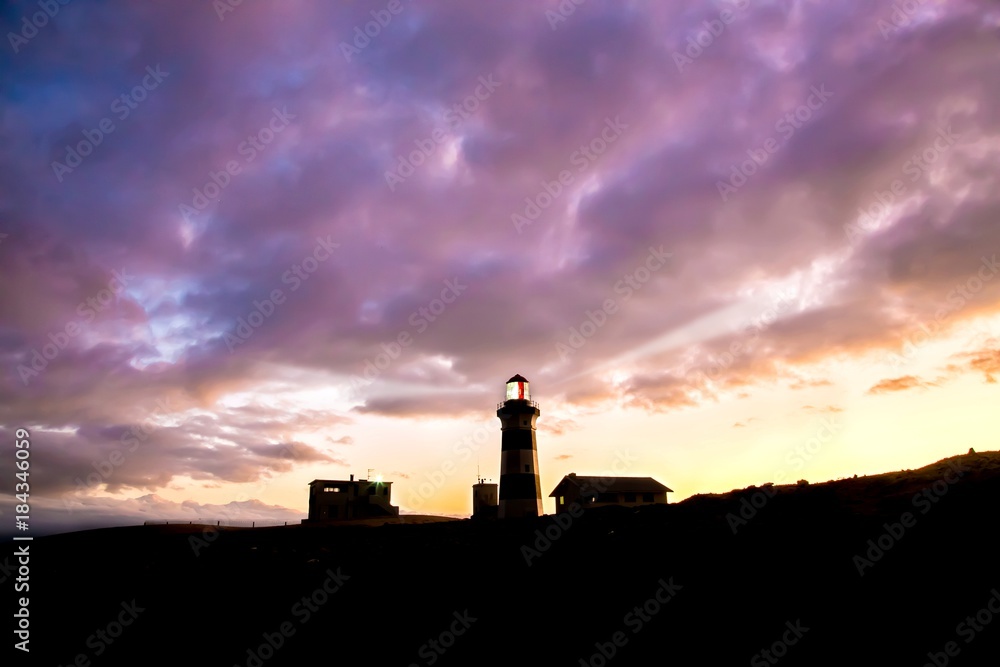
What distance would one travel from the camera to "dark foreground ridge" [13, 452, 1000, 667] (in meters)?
13.5

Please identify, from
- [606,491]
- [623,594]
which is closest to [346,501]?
[606,491]

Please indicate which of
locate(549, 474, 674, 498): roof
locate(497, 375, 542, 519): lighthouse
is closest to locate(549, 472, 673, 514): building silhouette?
locate(549, 474, 674, 498): roof

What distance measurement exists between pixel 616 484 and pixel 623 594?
142 feet

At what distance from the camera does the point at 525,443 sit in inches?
1706

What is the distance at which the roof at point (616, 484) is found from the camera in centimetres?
5700

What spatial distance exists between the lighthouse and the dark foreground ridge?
16.4 meters

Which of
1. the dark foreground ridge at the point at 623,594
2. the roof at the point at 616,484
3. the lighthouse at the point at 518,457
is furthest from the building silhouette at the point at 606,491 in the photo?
the dark foreground ridge at the point at 623,594

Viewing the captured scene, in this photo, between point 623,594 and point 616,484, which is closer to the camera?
point 623,594

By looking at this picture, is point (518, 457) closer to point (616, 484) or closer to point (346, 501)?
point (616, 484)

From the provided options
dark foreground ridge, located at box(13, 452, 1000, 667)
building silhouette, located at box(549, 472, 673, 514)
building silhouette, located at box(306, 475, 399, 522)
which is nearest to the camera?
dark foreground ridge, located at box(13, 452, 1000, 667)

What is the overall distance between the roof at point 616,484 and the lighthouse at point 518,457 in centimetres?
1601

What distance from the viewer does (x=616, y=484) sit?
5794 centimetres

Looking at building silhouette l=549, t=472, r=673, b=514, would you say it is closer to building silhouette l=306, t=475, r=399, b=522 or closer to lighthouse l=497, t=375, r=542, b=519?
lighthouse l=497, t=375, r=542, b=519

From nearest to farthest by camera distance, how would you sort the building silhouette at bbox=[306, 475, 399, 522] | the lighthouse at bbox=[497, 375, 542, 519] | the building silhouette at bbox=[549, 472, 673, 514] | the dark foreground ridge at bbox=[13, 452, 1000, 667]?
the dark foreground ridge at bbox=[13, 452, 1000, 667] < the lighthouse at bbox=[497, 375, 542, 519] < the building silhouette at bbox=[549, 472, 673, 514] < the building silhouette at bbox=[306, 475, 399, 522]
